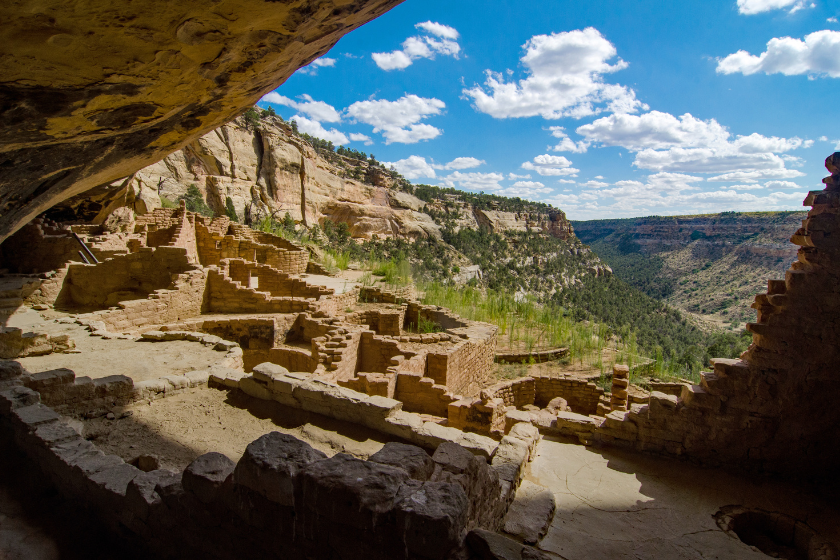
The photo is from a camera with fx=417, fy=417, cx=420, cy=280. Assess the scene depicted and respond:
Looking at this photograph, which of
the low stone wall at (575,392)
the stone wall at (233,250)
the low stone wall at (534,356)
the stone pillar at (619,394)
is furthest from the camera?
the stone wall at (233,250)

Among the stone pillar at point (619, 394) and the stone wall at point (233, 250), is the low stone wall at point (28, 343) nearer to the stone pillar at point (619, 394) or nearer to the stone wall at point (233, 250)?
the stone wall at point (233, 250)

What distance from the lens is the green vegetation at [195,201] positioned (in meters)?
22.0

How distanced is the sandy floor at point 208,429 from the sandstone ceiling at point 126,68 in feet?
9.40

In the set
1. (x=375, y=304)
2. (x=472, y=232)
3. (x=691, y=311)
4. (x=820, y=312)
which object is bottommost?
(x=691, y=311)

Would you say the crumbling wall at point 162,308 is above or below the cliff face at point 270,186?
below

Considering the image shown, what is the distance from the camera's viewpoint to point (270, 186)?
2881 cm

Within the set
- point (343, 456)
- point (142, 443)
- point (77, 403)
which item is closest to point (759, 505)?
point (343, 456)

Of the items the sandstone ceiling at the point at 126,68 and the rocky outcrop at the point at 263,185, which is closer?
the sandstone ceiling at the point at 126,68

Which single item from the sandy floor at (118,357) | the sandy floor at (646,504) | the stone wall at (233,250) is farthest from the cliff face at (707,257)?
the sandy floor at (118,357)

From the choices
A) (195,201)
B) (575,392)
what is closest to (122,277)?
(575,392)

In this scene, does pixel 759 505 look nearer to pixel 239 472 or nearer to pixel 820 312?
pixel 820 312

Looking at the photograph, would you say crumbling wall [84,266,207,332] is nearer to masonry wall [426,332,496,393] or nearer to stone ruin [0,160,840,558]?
stone ruin [0,160,840,558]

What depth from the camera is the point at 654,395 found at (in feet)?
18.0

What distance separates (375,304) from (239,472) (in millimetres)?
11624
